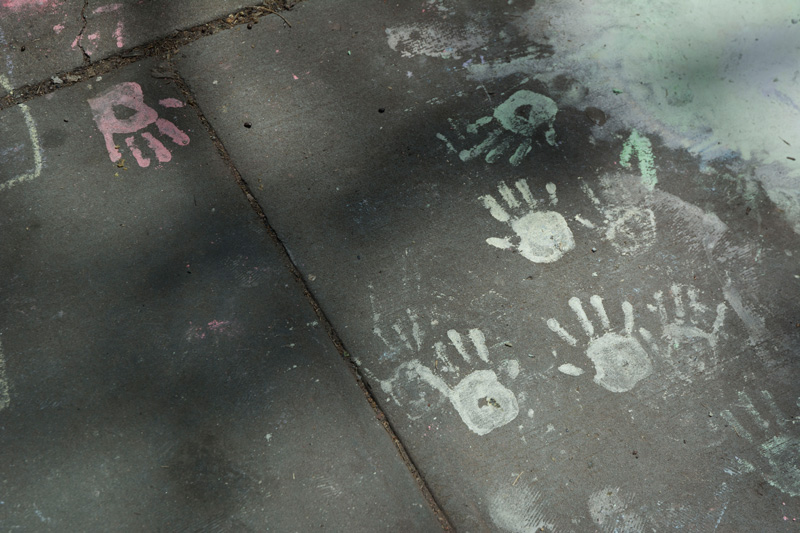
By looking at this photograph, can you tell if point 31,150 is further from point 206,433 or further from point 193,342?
point 206,433

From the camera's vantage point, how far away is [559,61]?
8.82 feet

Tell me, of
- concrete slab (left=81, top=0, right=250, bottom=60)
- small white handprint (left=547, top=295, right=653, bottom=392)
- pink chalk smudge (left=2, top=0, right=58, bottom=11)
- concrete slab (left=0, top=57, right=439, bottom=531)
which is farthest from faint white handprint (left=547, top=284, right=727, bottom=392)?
pink chalk smudge (left=2, top=0, right=58, bottom=11)

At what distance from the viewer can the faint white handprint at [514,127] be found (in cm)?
247

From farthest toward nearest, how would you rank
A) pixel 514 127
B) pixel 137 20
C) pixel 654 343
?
pixel 137 20
pixel 514 127
pixel 654 343

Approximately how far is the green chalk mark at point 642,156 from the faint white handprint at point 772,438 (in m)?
0.98

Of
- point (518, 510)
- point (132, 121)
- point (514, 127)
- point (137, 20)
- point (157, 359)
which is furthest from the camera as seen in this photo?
point (137, 20)

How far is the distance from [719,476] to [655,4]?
2.38m

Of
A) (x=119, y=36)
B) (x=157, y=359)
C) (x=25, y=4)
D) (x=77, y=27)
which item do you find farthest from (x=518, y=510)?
(x=25, y=4)

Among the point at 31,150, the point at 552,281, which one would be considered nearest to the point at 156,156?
the point at 31,150

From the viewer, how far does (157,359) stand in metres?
2.04

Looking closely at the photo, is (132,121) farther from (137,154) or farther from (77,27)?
(77,27)

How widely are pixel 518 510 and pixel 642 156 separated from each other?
1667 mm

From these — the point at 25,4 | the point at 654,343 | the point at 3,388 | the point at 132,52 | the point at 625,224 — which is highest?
the point at 25,4

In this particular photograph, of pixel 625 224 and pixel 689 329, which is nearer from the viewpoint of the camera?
pixel 689 329
